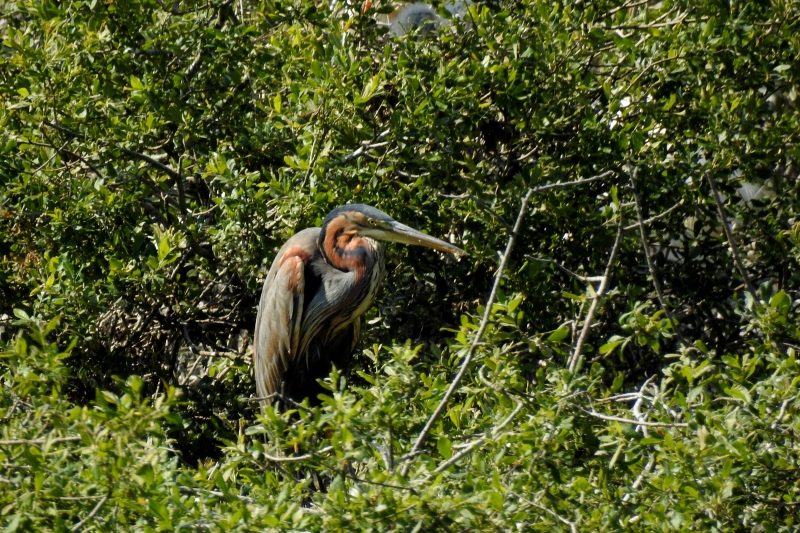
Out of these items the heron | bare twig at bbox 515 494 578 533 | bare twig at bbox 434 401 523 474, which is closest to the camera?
bare twig at bbox 515 494 578 533

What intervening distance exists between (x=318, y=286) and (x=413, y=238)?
2.25ft

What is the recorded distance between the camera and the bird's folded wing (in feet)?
13.8

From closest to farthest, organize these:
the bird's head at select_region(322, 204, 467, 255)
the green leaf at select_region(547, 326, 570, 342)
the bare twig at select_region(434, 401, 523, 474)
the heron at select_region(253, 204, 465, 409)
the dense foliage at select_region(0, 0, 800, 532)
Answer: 1. the bare twig at select_region(434, 401, 523, 474)
2. the green leaf at select_region(547, 326, 570, 342)
3. the dense foliage at select_region(0, 0, 800, 532)
4. the bird's head at select_region(322, 204, 467, 255)
5. the heron at select_region(253, 204, 465, 409)

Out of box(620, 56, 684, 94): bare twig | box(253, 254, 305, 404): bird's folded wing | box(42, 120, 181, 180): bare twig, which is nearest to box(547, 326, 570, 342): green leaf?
box(620, 56, 684, 94): bare twig

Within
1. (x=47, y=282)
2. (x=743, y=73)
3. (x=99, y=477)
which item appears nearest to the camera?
(x=99, y=477)

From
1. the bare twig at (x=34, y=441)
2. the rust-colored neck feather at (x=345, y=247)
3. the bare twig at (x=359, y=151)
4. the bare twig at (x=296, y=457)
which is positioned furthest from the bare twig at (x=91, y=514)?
the rust-colored neck feather at (x=345, y=247)

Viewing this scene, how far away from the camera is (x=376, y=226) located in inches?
160

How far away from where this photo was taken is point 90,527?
2182 millimetres

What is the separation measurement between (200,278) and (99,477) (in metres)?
2.31

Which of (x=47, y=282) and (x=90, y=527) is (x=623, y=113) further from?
(x=90, y=527)

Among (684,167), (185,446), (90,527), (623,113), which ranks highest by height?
(623,113)

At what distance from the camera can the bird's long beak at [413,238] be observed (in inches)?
153

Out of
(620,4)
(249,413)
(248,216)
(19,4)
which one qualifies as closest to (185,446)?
(249,413)

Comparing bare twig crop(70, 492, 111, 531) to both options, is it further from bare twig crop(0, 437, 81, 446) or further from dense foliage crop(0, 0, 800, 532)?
dense foliage crop(0, 0, 800, 532)
